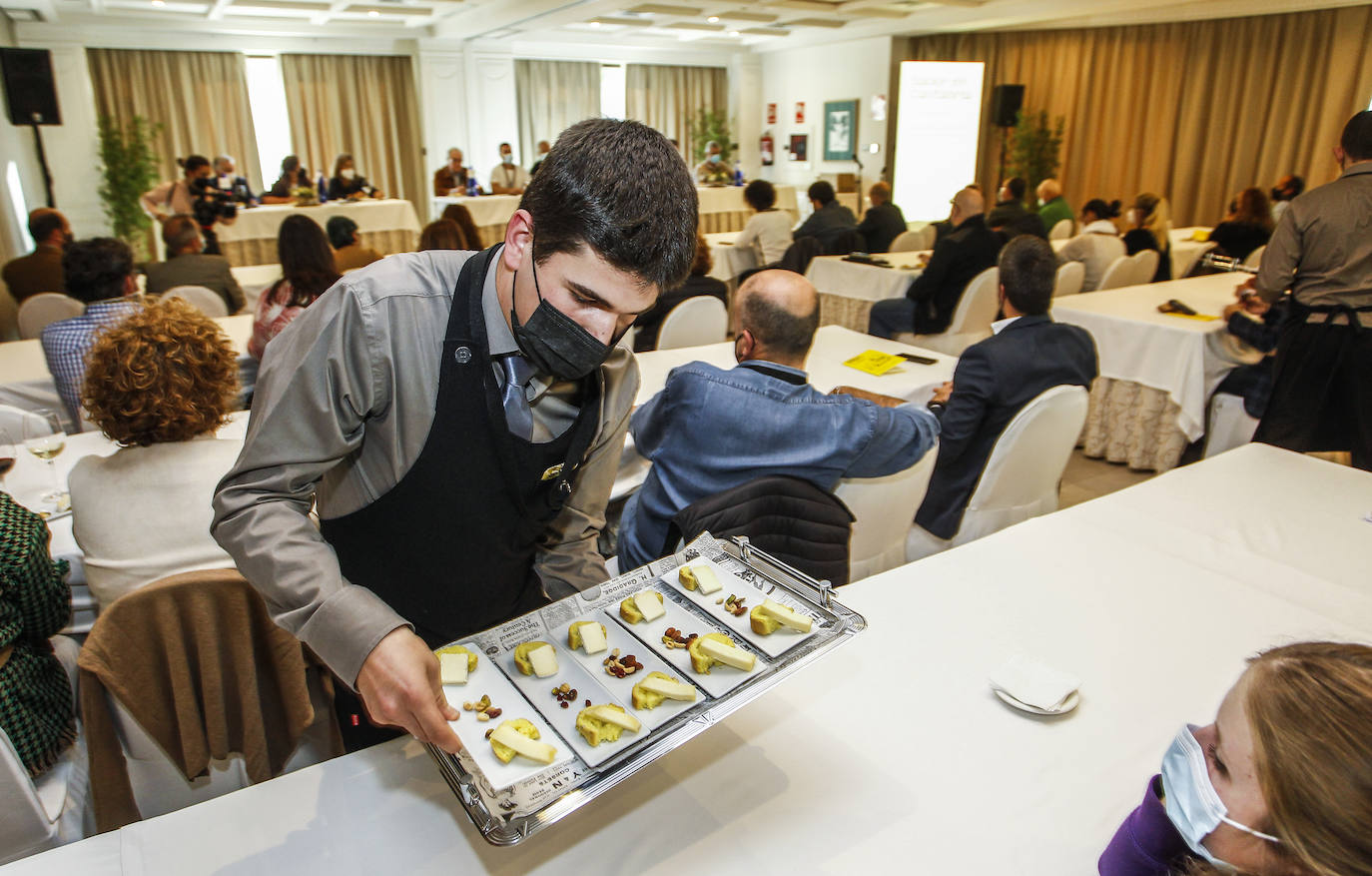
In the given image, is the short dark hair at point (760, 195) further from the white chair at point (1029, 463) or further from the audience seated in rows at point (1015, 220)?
the white chair at point (1029, 463)

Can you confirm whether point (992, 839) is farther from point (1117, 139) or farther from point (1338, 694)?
point (1117, 139)

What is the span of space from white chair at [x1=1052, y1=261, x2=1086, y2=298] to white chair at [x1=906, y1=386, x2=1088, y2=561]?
9.52 feet

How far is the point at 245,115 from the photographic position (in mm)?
10328

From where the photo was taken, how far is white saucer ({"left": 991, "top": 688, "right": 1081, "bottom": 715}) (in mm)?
1062

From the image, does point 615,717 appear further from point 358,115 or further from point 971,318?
point 358,115

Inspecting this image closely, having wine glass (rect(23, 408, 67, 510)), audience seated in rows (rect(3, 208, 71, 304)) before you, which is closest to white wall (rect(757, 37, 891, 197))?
audience seated in rows (rect(3, 208, 71, 304))

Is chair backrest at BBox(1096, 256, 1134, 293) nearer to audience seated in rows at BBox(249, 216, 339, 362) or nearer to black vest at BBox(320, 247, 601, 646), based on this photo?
audience seated in rows at BBox(249, 216, 339, 362)

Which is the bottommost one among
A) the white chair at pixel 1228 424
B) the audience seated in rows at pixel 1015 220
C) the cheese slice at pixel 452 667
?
the white chair at pixel 1228 424

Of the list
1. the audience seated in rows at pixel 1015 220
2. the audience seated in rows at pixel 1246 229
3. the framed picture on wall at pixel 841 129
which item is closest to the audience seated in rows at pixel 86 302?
→ the audience seated in rows at pixel 1015 220

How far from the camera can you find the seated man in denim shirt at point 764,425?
165 centimetres

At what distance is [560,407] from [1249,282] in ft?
12.1

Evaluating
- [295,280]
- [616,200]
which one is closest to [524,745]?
[616,200]

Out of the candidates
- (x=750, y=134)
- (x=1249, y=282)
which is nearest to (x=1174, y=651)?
(x=1249, y=282)

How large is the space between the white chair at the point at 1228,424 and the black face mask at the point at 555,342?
3.61 m
